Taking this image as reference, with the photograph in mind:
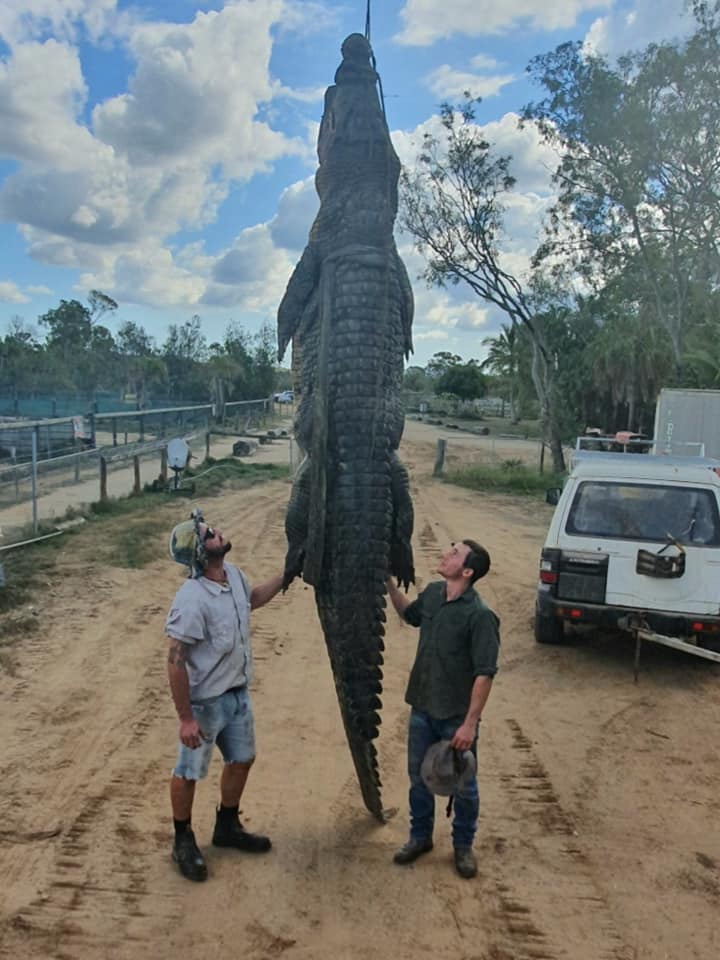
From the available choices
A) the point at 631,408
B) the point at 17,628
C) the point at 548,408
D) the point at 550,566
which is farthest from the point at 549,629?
the point at 631,408

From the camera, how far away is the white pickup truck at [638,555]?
6527 millimetres

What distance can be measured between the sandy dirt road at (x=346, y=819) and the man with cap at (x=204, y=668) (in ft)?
1.41

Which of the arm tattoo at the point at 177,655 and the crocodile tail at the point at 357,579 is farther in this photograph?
the arm tattoo at the point at 177,655

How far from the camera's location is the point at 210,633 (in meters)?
3.58

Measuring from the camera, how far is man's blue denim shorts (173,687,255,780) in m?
3.60

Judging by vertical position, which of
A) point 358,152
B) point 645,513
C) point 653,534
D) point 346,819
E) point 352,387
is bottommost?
point 346,819

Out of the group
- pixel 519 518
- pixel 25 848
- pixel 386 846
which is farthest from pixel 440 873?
pixel 519 518

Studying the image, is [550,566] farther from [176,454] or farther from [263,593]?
[176,454]

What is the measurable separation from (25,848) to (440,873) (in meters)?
2.09

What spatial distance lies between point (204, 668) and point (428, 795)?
1279 millimetres

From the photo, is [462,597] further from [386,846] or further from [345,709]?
[386,846]

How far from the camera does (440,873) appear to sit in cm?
374

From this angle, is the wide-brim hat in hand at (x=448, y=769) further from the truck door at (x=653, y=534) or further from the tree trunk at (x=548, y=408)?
the tree trunk at (x=548, y=408)

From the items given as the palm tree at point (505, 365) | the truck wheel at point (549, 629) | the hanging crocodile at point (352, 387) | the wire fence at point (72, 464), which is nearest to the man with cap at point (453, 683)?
the hanging crocodile at point (352, 387)
